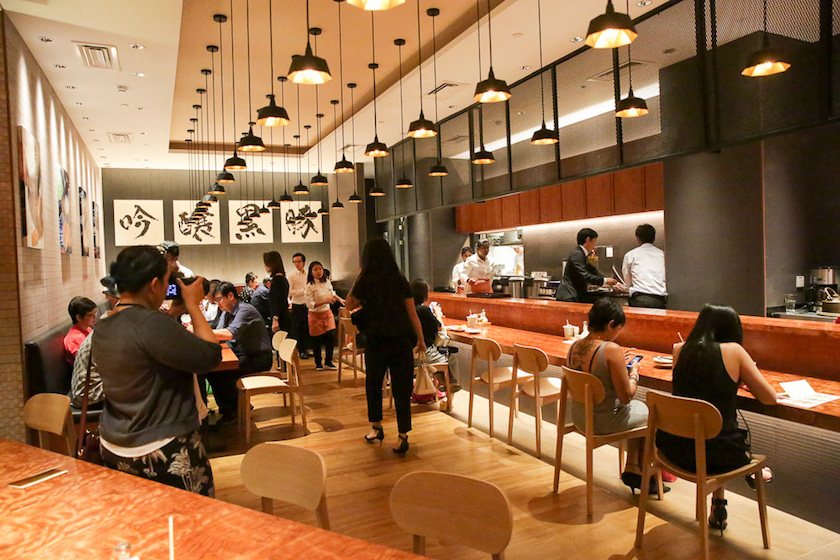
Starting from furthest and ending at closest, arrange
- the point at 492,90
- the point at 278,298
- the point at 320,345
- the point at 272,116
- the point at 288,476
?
the point at 320,345 → the point at 278,298 → the point at 272,116 → the point at 492,90 → the point at 288,476

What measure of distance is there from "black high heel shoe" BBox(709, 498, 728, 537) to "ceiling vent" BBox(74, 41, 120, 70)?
5.84 meters

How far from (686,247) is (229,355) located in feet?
15.3

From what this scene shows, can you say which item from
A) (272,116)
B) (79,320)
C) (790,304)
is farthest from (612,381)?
(79,320)

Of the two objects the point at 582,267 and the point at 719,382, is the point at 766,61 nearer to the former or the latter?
the point at 719,382

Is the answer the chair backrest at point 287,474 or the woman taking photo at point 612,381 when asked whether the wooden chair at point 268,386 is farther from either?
the chair backrest at point 287,474

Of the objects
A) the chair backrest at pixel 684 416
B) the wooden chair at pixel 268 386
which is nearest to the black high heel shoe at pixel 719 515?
the chair backrest at pixel 684 416

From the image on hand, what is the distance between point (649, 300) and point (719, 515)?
333 cm

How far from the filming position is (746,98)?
4.38 m

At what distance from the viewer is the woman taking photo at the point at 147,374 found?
200cm

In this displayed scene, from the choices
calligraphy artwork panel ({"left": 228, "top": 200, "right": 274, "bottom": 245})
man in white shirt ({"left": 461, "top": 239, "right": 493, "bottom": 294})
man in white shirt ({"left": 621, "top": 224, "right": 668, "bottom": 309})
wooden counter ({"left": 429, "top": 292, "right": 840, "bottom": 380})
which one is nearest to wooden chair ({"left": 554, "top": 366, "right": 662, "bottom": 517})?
wooden counter ({"left": 429, "top": 292, "right": 840, "bottom": 380})

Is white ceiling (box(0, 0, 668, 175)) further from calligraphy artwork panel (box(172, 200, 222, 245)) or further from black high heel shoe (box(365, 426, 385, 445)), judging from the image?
calligraphy artwork panel (box(172, 200, 222, 245))

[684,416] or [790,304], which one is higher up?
[790,304]

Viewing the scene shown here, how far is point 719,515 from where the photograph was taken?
305 centimetres

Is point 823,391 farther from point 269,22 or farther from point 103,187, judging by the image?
point 103,187
